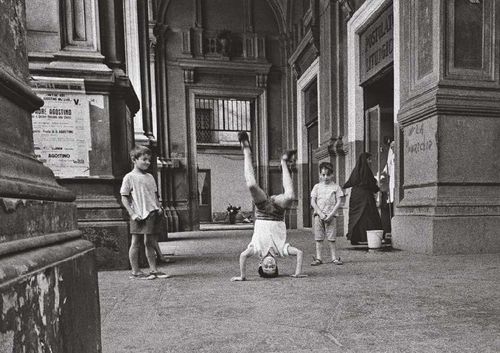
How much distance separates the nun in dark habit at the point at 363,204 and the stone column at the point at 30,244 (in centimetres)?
521

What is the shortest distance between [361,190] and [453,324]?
13.2ft

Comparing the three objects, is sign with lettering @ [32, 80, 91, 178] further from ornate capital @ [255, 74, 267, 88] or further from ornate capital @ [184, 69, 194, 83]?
ornate capital @ [255, 74, 267, 88]

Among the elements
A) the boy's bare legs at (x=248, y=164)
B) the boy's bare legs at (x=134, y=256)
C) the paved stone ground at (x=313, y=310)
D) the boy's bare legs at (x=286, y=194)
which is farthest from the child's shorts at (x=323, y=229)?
the boy's bare legs at (x=134, y=256)

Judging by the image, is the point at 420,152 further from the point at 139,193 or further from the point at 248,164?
the point at 139,193

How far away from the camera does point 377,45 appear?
7133 mm

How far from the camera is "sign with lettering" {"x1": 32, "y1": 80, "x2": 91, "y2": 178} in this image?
394 cm

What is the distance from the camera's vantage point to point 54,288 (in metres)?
1.14

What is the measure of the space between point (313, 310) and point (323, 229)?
2.29 m

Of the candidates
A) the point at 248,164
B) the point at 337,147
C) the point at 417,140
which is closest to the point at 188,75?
the point at 337,147

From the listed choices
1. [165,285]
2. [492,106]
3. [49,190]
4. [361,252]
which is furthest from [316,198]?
[49,190]

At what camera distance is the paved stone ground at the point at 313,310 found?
76.8 inches

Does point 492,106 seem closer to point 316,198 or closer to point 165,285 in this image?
point 316,198

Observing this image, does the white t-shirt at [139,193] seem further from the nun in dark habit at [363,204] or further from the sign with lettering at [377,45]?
the sign with lettering at [377,45]

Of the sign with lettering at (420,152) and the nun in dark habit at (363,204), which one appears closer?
the sign with lettering at (420,152)
